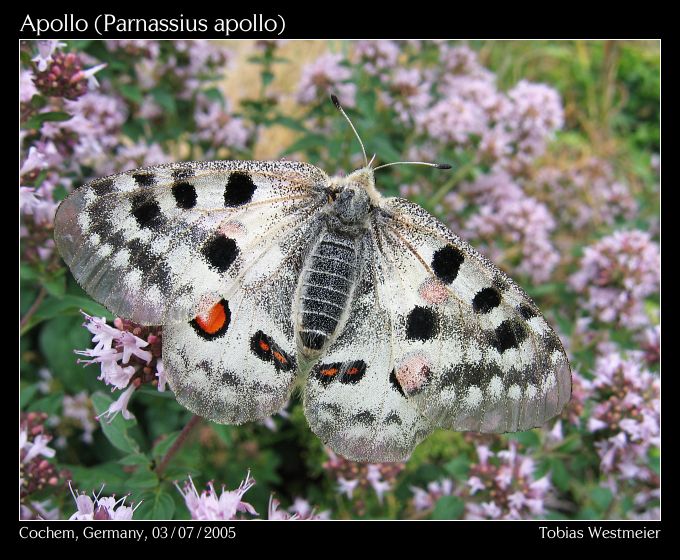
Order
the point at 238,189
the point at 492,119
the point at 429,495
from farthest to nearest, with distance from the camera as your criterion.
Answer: the point at 492,119, the point at 429,495, the point at 238,189

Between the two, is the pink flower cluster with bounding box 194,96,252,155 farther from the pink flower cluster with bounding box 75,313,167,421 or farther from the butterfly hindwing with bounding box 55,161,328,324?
the pink flower cluster with bounding box 75,313,167,421

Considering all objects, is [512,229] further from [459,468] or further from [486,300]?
[486,300]

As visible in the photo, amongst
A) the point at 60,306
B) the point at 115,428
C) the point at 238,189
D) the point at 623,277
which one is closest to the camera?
the point at 238,189

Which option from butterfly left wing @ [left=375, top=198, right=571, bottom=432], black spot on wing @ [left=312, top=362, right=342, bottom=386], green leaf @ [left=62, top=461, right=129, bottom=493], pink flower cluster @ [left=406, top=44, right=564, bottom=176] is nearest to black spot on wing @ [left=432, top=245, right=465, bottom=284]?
butterfly left wing @ [left=375, top=198, right=571, bottom=432]

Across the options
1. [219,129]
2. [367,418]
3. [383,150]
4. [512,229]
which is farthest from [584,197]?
[367,418]

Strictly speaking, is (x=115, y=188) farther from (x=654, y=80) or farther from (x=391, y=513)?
(x=654, y=80)

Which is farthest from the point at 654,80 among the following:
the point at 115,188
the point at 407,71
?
the point at 115,188

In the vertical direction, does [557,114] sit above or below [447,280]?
above
